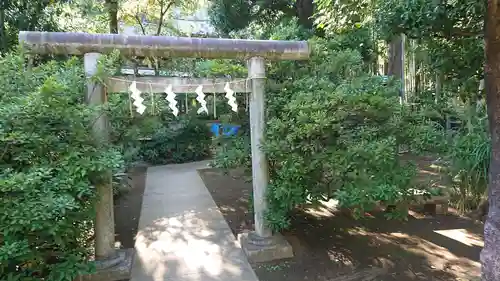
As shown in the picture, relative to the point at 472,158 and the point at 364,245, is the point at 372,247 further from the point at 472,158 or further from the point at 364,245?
the point at 472,158

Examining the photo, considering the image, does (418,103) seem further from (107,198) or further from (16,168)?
(16,168)

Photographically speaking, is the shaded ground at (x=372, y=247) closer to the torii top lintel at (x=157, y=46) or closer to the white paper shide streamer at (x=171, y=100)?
the white paper shide streamer at (x=171, y=100)

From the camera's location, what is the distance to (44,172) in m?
2.71

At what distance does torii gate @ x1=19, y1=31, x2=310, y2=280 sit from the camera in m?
3.49

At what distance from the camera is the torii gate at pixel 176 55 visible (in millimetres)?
3489

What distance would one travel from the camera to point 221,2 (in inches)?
395

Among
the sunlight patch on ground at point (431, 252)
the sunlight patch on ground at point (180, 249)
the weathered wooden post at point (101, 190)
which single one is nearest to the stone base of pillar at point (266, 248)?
the sunlight patch on ground at point (180, 249)

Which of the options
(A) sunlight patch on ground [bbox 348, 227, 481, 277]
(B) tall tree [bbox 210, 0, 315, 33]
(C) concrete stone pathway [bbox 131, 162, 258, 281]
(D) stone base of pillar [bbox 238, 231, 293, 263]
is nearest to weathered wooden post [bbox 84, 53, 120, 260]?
(C) concrete stone pathway [bbox 131, 162, 258, 281]

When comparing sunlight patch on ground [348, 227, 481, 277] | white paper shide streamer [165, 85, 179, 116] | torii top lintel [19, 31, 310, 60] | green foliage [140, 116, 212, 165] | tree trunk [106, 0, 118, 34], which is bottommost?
sunlight patch on ground [348, 227, 481, 277]

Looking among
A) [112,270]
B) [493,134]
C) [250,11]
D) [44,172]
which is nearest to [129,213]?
[112,270]

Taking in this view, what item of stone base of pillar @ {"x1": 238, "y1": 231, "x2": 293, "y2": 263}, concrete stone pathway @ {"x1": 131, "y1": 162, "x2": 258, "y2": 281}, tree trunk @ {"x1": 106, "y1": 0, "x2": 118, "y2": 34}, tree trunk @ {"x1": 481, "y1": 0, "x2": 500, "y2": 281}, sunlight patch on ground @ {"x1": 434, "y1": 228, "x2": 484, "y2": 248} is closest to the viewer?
tree trunk @ {"x1": 481, "y1": 0, "x2": 500, "y2": 281}

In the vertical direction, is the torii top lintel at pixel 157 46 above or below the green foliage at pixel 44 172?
above

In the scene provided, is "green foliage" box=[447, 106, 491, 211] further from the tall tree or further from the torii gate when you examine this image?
the tall tree

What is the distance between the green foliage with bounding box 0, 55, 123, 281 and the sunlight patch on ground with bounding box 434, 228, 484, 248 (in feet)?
14.0
